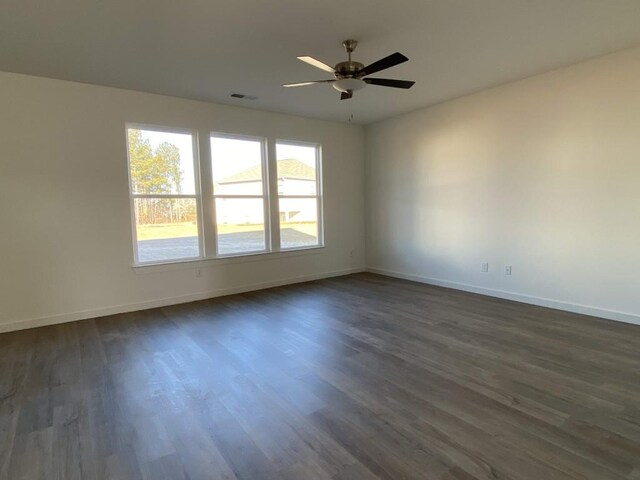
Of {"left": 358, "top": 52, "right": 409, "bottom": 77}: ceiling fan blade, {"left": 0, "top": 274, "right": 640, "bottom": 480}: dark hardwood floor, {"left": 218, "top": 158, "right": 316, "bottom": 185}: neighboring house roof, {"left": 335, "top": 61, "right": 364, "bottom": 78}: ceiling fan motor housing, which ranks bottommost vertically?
{"left": 0, "top": 274, "right": 640, "bottom": 480}: dark hardwood floor

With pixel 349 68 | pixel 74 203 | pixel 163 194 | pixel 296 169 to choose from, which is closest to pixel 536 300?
pixel 349 68

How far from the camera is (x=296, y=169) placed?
6027mm

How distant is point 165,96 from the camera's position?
4.59 metres

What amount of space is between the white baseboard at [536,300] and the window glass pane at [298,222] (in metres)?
1.81

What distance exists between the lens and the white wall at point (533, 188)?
12.0 feet

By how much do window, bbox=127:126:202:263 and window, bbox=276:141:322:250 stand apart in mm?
1462

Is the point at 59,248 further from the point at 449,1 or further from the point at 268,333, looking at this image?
the point at 449,1

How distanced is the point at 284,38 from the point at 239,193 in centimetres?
272

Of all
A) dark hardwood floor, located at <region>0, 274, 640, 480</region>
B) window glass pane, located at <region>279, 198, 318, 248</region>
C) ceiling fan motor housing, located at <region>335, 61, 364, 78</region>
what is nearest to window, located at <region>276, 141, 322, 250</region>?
window glass pane, located at <region>279, 198, 318, 248</region>

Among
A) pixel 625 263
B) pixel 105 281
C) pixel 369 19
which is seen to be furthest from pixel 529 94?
pixel 105 281

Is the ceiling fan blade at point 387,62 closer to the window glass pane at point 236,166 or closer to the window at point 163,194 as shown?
the window glass pane at point 236,166

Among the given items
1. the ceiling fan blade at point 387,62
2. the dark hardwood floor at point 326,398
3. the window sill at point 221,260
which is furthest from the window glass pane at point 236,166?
the ceiling fan blade at point 387,62

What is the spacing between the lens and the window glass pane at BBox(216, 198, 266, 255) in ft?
17.2

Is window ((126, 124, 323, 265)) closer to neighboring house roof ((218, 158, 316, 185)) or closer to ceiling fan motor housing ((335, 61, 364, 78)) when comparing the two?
neighboring house roof ((218, 158, 316, 185))
